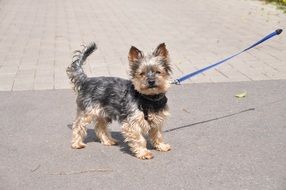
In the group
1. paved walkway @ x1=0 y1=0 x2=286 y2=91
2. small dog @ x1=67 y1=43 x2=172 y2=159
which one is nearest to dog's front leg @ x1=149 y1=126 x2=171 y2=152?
small dog @ x1=67 y1=43 x2=172 y2=159

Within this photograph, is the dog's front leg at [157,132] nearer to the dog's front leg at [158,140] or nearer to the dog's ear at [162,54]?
the dog's front leg at [158,140]

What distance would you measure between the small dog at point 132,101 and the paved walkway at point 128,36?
2762 millimetres

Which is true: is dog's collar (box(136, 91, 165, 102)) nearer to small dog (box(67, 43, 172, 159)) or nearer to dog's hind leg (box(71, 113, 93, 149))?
small dog (box(67, 43, 172, 159))

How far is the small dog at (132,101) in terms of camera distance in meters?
5.63

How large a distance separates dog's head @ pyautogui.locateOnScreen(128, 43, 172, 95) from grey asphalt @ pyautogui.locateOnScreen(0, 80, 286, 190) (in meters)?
0.93

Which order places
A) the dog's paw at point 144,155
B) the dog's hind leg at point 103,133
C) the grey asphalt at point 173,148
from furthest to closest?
the dog's hind leg at point 103,133, the dog's paw at point 144,155, the grey asphalt at point 173,148

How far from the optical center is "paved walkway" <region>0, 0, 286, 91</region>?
1001 cm

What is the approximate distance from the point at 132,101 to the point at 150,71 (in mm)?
484

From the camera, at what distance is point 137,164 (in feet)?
19.2

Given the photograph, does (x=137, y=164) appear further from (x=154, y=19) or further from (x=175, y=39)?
(x=154, y=19)

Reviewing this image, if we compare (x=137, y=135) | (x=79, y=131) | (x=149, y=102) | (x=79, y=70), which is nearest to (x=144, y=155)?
(x=137, y=135)

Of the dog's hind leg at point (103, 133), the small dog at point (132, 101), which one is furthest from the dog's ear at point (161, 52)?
the dog's hind leg at point (103, 133)

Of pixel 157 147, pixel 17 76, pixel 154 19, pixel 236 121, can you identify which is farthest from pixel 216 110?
pixel 154 19

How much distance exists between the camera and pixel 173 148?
20.7 ft
